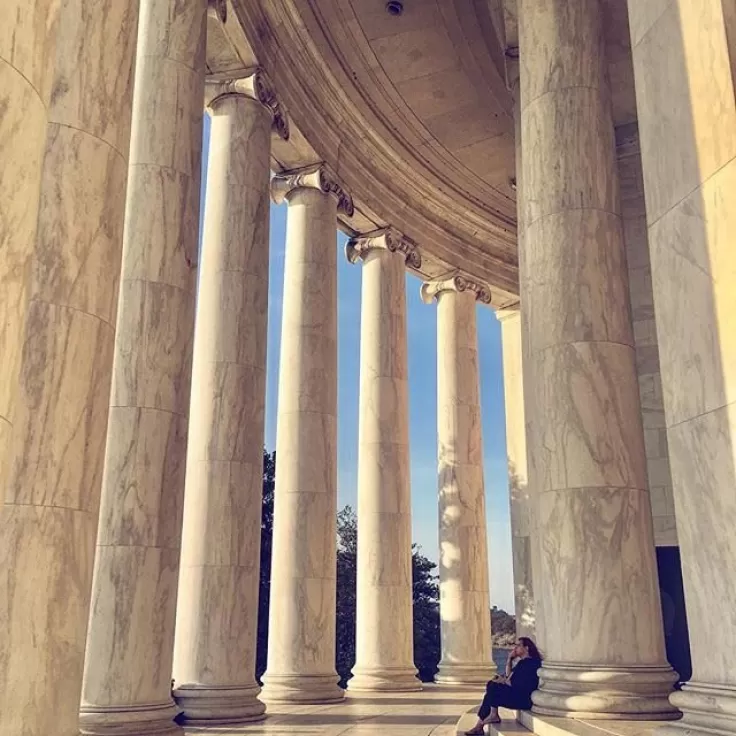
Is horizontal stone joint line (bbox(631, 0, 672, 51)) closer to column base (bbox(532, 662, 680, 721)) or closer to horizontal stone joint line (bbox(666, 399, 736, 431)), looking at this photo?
horizontal stone joint line (bbox(666, 399, 736, 431))

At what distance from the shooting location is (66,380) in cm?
16762

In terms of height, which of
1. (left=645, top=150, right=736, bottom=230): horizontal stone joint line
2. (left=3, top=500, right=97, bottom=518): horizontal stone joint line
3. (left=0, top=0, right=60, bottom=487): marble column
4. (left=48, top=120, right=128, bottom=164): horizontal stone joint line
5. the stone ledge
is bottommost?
the stone ledge

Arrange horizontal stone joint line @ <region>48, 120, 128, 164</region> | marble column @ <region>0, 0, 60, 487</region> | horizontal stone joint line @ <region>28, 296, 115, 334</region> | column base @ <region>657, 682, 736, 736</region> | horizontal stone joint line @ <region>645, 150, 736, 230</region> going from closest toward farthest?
marble column @ <region>0, 0, 60, 487</region> → column base @ <region>657, 682, 736, 736</region> → horizontal stone joint line @ <region>645, 150, 736, 230</region> → horizontal stone joint line @ <region>28, 296, 115, 334</region> → horizontal stone joint line @ <region>48, 120, 128, 164</region>

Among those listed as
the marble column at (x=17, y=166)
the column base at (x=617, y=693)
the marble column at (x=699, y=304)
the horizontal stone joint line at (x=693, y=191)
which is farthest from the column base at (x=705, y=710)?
the marble column at (x=17, y=166)

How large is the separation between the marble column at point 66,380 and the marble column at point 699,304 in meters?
108

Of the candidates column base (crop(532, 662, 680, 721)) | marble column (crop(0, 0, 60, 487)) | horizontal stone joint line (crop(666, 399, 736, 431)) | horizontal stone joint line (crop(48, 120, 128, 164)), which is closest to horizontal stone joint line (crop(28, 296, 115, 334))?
horizontal stone joint line (crop(48, 120, 128, 164))

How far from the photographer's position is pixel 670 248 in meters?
154

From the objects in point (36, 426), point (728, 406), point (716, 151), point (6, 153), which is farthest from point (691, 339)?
point (36, 426)

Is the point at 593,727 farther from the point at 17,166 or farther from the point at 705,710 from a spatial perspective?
the point at 17,166

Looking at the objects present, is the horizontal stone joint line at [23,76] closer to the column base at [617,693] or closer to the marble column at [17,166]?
the marble column at [17,166]

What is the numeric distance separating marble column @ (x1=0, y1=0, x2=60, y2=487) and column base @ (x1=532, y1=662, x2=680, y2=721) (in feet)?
474

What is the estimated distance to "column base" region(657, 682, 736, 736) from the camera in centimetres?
12794

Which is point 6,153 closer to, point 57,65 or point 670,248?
point 57,65

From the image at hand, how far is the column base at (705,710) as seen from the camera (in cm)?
12794
